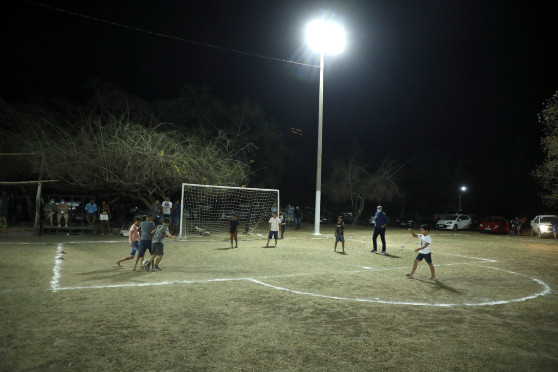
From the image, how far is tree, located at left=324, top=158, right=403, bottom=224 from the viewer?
36528 millimetres

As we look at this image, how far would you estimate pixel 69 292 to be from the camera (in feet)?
24.9

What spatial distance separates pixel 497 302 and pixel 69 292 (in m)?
8.29

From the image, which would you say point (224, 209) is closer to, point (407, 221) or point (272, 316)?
point (272, 316)

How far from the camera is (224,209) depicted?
23.4 meters

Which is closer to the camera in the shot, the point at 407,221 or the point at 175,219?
the point at 175,219

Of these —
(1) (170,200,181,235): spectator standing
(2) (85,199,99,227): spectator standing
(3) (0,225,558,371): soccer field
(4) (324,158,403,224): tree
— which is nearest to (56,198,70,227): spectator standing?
(2) (85,199,99,227): spectator standing

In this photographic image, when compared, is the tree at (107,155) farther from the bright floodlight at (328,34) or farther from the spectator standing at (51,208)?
the bright floodlight at (328,34)

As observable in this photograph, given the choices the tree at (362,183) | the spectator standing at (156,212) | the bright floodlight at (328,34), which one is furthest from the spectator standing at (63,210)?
the tree at (362,183)

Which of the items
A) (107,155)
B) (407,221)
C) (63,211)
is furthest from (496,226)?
(63,211)

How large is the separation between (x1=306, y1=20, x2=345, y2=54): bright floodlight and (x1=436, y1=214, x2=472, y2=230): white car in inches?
731

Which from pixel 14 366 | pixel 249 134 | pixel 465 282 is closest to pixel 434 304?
pixel 465 282

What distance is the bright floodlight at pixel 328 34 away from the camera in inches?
845

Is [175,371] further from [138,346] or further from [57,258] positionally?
[57,258]

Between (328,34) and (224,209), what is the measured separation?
1157cm
